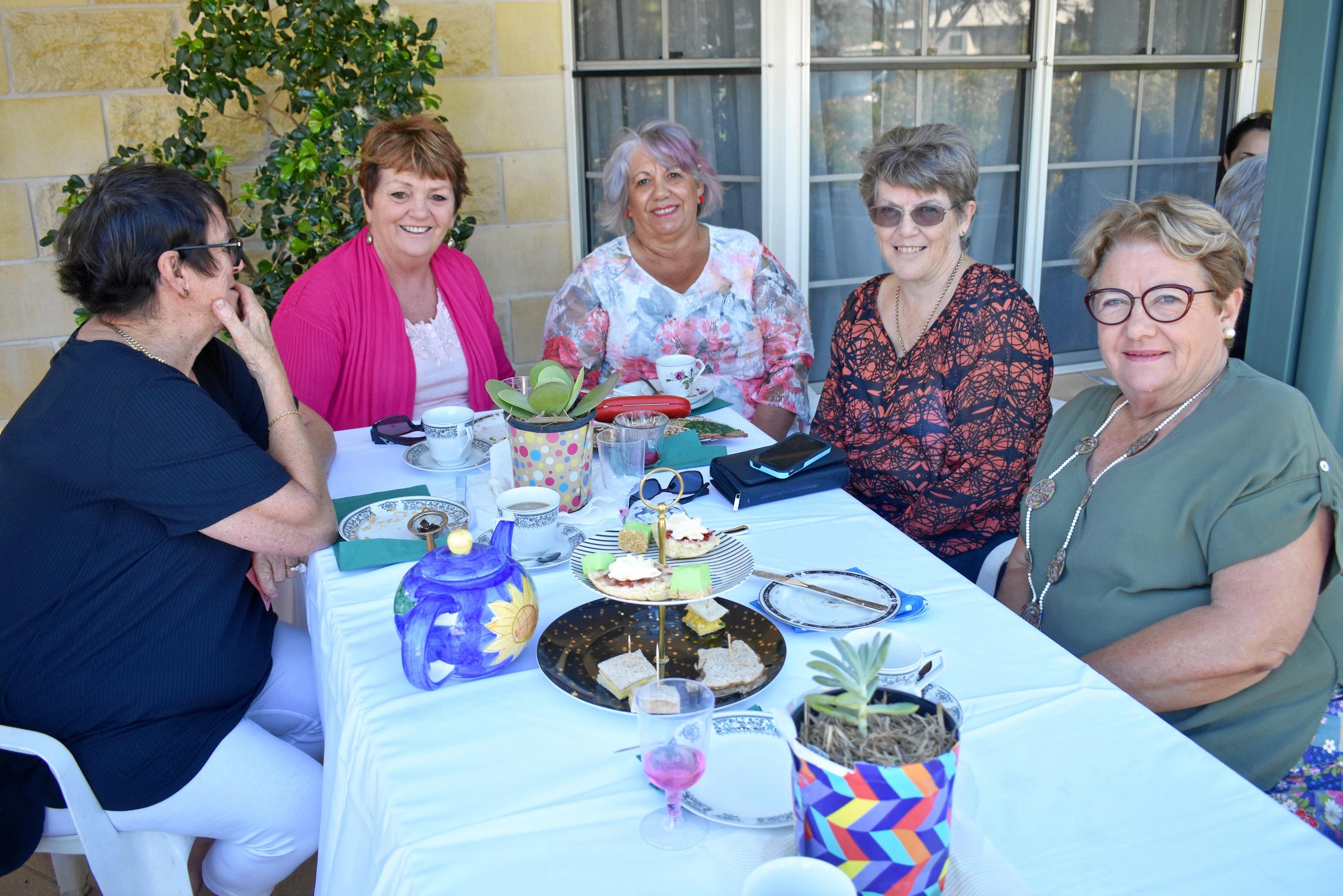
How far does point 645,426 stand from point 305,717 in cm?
80

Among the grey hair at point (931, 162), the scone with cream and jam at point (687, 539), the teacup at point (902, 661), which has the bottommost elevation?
the teacup at point (902, 661)

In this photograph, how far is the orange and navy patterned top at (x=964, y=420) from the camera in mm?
2127

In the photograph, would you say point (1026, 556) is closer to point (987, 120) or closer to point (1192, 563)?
point (1192, 563)

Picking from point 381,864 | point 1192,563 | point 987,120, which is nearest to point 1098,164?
point 987,120

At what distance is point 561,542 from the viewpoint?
1604 mm

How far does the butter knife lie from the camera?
136cm

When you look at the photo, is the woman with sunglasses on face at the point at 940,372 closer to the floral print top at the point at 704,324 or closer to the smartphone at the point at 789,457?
the smartphone at the point at 789,457

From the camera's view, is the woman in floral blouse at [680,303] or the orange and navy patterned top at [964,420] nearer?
the orange and navy patterned top at [964,420]

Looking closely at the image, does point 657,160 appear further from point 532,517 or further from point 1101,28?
point 1101,28

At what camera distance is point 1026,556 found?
1809mm

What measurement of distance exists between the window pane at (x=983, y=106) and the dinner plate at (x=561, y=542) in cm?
290

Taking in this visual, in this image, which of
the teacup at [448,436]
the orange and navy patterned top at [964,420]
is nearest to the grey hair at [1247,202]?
Result: the orange and navy patterned top at [964,420]

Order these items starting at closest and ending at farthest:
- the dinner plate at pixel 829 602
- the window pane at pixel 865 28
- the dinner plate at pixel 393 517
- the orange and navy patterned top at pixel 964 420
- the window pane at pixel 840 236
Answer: the dinner plate at pixel 829 602 < the dinner plate at pixel 393 517 < the orange and navy patterned top at pixel 964 420 < the window pane at pixel 865 28 < the window pane at pixel 840 236

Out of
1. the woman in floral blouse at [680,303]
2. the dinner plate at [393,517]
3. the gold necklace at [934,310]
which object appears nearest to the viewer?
the dinner plate at [393,517]
